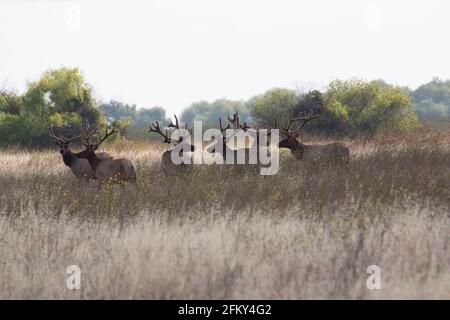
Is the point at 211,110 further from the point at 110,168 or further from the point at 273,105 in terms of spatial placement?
the point at 110,168

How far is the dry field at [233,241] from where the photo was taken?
19.7 feet

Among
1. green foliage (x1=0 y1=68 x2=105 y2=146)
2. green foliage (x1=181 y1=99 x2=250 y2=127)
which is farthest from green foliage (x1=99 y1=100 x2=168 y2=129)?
green foliage (x1=0 y1=68 x2=105 y2=146)

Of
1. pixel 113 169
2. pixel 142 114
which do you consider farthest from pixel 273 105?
pixel 142 114

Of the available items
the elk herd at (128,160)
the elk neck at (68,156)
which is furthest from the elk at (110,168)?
the elk neck at (68,156)

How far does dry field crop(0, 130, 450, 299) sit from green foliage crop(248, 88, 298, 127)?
53.9 feet

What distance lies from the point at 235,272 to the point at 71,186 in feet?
20.2

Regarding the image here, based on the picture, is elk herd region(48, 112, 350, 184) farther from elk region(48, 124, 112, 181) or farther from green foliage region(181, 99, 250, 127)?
green foliage region(181, 99, 250, 127)

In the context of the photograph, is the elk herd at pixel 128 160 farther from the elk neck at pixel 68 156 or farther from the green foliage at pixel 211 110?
the green foliage at pixel 211 110

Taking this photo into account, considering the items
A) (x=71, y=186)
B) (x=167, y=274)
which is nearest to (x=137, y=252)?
(x=167, y=274)

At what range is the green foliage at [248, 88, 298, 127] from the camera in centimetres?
2709

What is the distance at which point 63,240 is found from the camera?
747 centimetres

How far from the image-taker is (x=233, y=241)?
22.7 ft

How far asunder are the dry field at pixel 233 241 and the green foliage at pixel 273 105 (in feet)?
53.9
